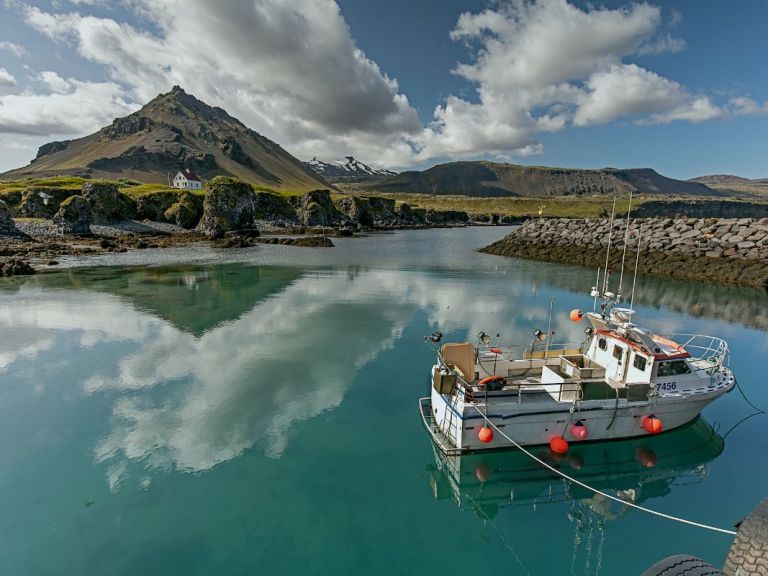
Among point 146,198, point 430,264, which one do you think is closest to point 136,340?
point 430,264

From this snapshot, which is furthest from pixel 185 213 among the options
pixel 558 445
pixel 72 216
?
pixel 558 445

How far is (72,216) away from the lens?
76000 millimetres

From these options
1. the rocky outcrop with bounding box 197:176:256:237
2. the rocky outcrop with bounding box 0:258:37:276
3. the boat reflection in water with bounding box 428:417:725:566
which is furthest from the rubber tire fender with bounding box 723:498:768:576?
the rocky outcrop with bounding box 197:176:256:237

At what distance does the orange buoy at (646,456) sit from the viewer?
1394cm

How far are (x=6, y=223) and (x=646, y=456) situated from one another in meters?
91.3

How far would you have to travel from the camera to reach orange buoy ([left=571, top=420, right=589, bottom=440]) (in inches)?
535

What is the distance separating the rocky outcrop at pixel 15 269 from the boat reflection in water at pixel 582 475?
53.3 meters

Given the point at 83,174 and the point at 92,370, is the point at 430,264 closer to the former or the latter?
the point at 92,370

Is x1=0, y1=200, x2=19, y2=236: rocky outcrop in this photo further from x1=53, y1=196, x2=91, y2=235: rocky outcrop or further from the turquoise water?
the turquoise water

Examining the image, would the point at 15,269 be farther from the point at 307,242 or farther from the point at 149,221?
the point at 149,221

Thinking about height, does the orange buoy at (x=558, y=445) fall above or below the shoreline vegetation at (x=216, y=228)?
below

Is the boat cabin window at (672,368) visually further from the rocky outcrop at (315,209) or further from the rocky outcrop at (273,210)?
the rocky outcrop at (315,209)

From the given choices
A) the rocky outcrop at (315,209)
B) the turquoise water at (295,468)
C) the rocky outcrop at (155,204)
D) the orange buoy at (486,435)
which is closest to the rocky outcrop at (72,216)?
the rocky outcrop at (155,204)

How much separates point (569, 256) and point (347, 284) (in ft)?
132
